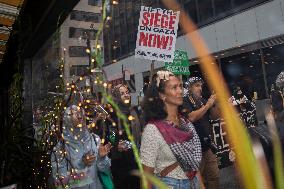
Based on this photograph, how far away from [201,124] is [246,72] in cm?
770

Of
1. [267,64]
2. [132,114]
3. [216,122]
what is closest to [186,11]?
[267,64]

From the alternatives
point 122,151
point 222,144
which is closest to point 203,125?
point 122,151

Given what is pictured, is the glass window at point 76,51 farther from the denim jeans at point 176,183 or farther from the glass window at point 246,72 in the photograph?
the denim jeans at point 176,183

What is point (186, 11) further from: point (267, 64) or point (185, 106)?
point (185, 106)

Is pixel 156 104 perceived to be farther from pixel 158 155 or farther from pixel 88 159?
pixel 88 159

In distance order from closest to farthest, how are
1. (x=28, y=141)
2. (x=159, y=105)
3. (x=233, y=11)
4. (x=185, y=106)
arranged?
(x=159, y=105), (x=28, y=141), (x=185, y=106), (x=233, y=11)

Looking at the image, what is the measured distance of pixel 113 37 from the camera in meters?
17.4

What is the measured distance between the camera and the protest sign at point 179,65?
18.1 ft

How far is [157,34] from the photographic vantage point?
4.03 metres

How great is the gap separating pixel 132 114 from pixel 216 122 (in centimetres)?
173

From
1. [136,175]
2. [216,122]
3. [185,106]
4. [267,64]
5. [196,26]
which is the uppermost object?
[196,26]

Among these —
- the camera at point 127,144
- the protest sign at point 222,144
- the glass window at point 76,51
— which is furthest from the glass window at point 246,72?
the glass window at point 76,51

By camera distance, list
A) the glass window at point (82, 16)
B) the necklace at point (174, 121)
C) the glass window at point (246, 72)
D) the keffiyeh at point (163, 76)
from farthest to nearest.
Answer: the glass window at point (82, 16) → the glass window at point (246, 72) → the keffiyeh at point (163, 76) → the necklace at point (174, 121)

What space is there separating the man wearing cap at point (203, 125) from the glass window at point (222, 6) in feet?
24.7
